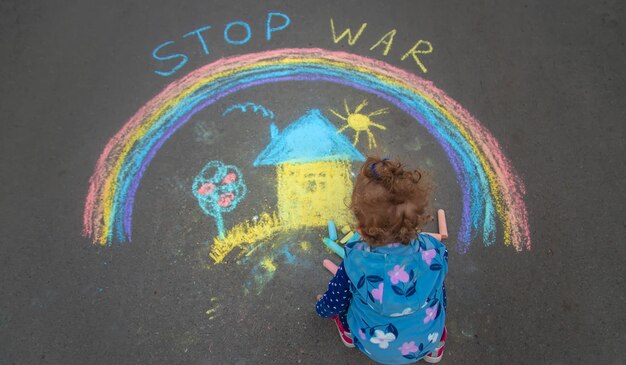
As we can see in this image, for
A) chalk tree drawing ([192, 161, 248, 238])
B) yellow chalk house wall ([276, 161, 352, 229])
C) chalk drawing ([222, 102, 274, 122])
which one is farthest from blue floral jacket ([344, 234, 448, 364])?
chalk drawing ([222, 102, 274, 122])

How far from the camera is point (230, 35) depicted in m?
3.66

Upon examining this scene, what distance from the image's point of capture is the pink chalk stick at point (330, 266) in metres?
2.73

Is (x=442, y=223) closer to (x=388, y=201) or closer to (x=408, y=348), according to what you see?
(x=408, y=348)

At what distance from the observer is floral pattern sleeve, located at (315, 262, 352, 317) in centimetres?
201

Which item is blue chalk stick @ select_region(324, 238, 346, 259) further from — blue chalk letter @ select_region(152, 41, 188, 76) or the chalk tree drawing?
blue chalk letter @ select_region(152, 41, 188, 76)

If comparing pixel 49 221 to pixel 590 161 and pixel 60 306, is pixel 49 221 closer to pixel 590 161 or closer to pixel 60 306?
pixel 60 306

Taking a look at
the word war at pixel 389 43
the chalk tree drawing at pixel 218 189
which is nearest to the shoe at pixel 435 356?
the chalk tree drawing at pixel 218 189

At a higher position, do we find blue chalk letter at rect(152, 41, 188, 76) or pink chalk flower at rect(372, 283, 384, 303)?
Answer: blue chalk letter at rect(152, 41, 188, 76)

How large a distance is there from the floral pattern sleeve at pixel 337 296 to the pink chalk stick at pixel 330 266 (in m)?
0.46

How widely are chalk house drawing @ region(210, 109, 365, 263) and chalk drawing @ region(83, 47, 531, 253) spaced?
0.05 feet

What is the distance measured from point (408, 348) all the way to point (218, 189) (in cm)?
169

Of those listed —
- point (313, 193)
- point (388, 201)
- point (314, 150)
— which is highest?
point (314, 150)

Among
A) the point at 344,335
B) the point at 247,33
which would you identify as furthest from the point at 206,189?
the point at 247,33

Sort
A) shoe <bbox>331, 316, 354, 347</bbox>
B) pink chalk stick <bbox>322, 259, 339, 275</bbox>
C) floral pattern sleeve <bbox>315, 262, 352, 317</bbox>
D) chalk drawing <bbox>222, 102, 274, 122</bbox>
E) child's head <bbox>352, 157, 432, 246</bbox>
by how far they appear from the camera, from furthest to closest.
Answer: chalk drawing <bbox>222, 102, 274, 122</bbox> < pink chalk stick <bbox>322, 259, 339, 275</bbox> < shoe <bbox>331, 316, 354, 347</bbox> < floral pattern sleeve <bbox>315, 262, 352, 317</bbox> < child's head <bbox>352, 157, 432, 246</bbox>
